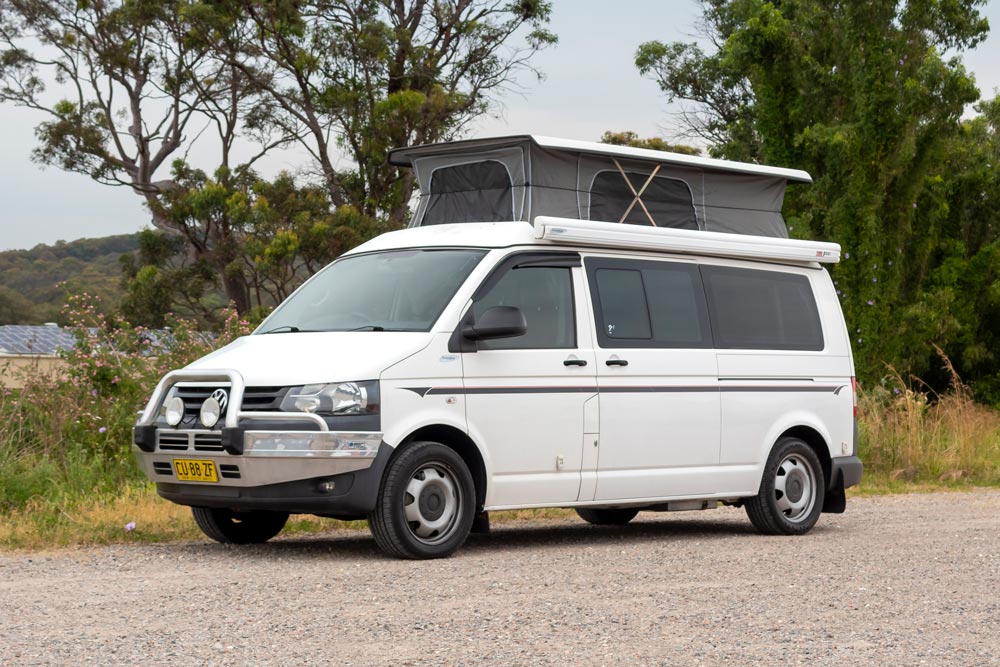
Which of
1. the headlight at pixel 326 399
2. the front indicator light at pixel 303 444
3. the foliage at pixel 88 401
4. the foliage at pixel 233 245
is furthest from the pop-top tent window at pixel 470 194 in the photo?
the foliage at pixel 233 245

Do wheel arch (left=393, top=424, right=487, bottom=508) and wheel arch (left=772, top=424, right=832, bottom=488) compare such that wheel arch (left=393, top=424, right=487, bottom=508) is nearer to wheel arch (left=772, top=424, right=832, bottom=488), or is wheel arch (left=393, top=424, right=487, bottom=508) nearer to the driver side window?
the driver side window

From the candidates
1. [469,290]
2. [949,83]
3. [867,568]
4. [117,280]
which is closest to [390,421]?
[469,290]

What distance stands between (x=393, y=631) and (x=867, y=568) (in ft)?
11.7

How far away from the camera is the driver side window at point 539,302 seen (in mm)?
9453

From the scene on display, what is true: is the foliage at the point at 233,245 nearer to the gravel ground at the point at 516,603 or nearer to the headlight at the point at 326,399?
the gravel ground at the point at 516,603

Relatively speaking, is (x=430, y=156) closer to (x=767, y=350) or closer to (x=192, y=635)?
(x=767, y=350)

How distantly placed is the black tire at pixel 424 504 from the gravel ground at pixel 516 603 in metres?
0.15

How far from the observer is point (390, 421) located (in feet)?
28.3

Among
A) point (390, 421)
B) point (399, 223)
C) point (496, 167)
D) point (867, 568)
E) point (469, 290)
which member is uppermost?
point (399, 223)

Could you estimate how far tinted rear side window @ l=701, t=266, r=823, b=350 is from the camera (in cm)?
1092

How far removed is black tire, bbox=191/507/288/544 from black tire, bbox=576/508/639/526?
3033mm

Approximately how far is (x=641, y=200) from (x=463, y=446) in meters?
2.90

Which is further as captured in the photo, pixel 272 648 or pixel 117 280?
pixel 117 280

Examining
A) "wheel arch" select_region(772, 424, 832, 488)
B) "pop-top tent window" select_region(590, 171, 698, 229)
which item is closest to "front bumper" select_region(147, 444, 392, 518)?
"pop-top tent window" select_region(590, 171, 698, 229)
